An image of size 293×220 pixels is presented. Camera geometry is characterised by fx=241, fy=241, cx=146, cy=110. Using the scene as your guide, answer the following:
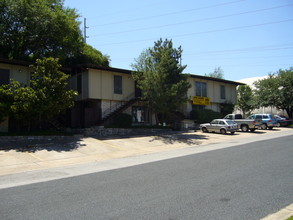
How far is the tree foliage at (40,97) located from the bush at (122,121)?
269 inches

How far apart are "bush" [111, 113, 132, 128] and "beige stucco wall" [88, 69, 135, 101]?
2042 mm

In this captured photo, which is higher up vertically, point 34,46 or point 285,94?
point 34,46

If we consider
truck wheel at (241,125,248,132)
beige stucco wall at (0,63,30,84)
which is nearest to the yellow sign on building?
truck wheel at (241,125,248,132)

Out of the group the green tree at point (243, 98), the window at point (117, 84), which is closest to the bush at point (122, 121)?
the window at point (117, 84)

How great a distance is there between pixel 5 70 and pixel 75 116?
7262 mm

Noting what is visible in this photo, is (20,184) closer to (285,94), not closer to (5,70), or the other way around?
(5,70)

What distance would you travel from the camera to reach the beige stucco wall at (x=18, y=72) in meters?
21.4

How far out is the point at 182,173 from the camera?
8406mm

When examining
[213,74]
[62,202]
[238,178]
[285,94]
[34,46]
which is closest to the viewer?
[62,202]

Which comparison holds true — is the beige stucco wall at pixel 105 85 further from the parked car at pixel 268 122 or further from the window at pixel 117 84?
the parked car at pixel 268 122

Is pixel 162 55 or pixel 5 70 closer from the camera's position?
pixel 5 70

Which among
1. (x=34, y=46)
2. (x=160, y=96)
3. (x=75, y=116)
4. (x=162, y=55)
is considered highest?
(x=34, y=46)

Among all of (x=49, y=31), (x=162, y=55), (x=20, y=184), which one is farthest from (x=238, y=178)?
(x=49, y=31)

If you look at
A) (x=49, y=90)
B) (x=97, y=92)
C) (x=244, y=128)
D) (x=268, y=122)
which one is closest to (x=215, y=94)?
(x=268, y=122)
